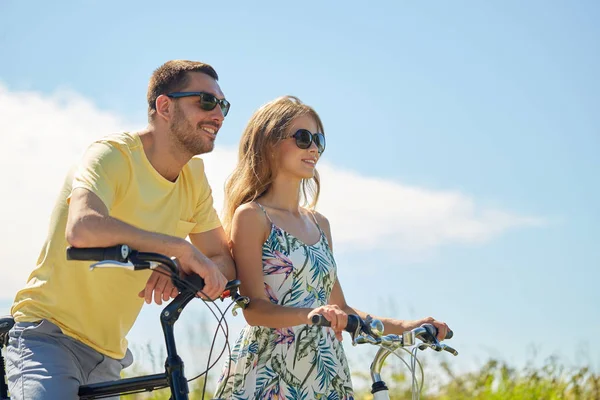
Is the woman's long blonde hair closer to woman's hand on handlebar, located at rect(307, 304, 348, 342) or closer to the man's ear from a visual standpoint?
the man's ear

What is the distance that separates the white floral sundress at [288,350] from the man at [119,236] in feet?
0.83

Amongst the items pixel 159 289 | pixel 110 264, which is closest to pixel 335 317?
pixel 159 289

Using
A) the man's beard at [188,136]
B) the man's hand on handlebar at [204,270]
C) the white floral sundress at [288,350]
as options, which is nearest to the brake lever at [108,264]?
the man's hand on handlebar at [204,270]

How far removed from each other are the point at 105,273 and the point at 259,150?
3.63ft

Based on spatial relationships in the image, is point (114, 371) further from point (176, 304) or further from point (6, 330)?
A: point (176, 304)

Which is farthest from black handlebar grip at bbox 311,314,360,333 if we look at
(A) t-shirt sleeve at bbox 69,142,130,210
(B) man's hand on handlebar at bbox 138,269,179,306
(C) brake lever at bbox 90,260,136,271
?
(A) t-shirt sleeve at bbox 69,142,130,210

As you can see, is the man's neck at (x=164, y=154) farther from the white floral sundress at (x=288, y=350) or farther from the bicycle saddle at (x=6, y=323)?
the bicycle saddle at (x=6, y=323)

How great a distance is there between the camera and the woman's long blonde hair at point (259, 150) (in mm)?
4062

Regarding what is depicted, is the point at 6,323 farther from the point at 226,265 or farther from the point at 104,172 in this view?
the point at 226,265

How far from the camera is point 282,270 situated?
374 centimetres

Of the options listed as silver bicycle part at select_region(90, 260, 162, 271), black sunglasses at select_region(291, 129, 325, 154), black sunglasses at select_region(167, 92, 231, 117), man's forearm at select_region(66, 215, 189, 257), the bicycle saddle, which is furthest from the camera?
black sunglasses at select_region(291, 129, 325, 154)

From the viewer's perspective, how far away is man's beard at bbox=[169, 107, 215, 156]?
361 cm

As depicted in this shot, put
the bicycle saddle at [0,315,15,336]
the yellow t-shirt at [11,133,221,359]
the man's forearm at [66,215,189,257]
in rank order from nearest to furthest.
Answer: the man's forearm at [66,215,189,257] < the yellow t-shirt at [11,133,221,359] < the bicycle saddle at [0,315,15,336]

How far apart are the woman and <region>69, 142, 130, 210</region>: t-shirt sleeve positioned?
676mm
